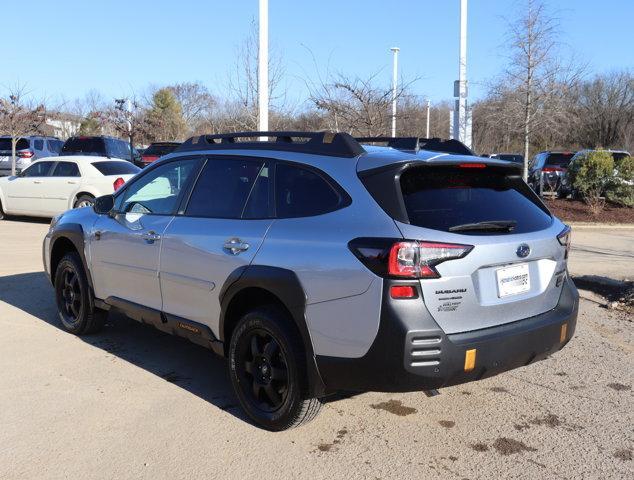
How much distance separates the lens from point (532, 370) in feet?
16.0

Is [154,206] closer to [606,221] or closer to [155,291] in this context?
[155,291]

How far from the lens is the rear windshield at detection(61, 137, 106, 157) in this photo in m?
19.6

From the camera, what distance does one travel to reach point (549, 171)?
20.2m

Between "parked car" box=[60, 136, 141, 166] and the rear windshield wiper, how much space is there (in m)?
17.6

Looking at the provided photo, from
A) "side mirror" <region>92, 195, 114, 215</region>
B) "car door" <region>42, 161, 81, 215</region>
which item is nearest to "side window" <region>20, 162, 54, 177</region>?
"car door" <region>42, 161, 81, 215</region>

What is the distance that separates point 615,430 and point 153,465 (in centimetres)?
279

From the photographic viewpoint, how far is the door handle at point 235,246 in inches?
151

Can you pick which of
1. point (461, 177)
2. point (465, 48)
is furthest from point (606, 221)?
point (461, 177)

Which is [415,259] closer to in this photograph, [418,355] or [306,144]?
[418,355]

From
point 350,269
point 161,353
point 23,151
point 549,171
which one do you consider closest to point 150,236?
point 161,353

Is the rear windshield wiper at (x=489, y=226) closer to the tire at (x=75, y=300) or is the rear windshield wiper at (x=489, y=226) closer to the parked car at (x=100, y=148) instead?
the tire at (x=75, y=300)

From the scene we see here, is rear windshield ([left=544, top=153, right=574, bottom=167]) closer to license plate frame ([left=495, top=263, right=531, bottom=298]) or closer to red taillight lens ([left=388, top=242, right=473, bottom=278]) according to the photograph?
license plate frame ([left=495, top=263, right=531, bottom=298])

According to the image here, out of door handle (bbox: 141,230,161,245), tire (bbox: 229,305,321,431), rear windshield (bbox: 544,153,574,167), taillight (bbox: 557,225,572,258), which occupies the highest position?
rear windshield (bbox: 544,153,574,167)

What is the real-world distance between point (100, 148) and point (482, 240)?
60.3 feet
